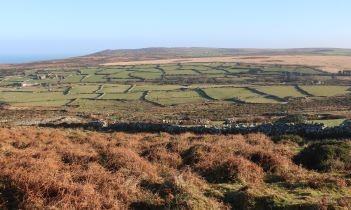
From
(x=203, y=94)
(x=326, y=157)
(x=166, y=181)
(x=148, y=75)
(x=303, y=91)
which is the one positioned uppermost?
(x=166, y=181)

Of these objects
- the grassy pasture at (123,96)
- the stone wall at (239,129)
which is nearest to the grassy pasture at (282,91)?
the grassy pasture at (123,96)

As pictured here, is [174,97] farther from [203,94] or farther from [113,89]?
[113,89]

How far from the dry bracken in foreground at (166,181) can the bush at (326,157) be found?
625 mm

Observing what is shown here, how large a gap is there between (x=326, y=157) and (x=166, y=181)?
23.3 feet

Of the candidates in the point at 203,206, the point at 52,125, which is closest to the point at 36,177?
the point at 203,206

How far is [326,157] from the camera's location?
16.6 m

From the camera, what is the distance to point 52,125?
116ft

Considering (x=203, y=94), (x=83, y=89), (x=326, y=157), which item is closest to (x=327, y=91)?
(x=203, y=94)

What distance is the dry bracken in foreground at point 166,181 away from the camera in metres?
10.8

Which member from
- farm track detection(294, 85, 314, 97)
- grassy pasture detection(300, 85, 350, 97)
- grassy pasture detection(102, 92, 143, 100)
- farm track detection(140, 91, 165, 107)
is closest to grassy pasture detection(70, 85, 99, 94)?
grassy pasture detection(102, 92, 143, 100)

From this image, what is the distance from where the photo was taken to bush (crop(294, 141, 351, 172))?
16.1 metres

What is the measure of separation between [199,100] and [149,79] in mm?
39063

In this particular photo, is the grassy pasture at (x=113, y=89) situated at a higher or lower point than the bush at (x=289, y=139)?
lower

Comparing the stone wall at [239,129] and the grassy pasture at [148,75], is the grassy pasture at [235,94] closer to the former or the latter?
the grassy pasture at [148,75]
